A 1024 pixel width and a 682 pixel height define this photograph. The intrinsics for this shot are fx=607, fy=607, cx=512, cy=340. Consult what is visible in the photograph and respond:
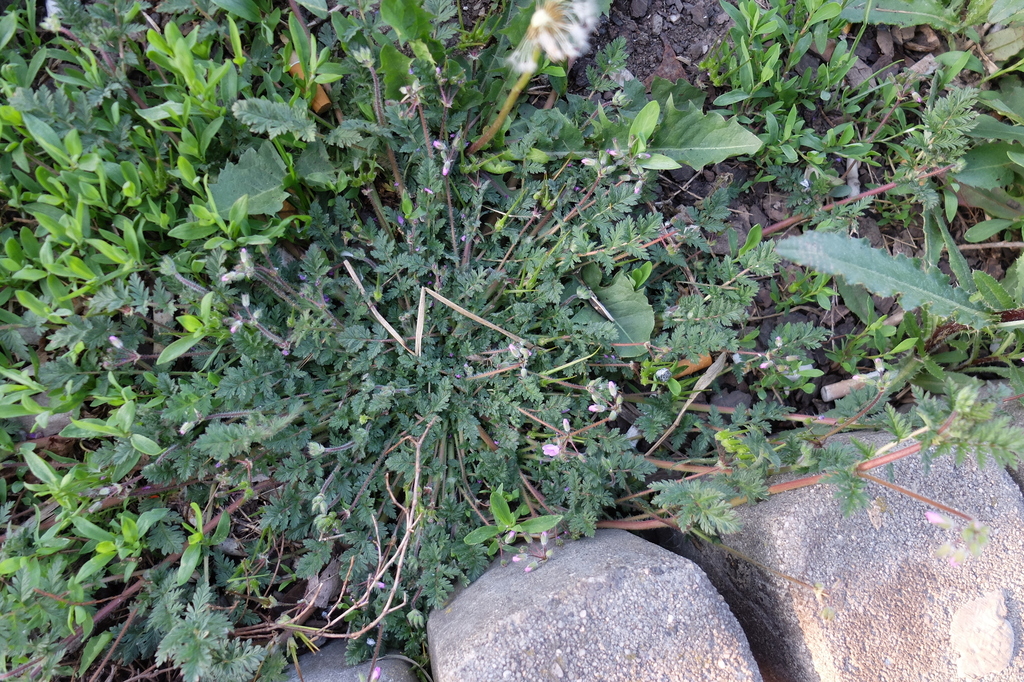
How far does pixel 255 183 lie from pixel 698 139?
2117 mm

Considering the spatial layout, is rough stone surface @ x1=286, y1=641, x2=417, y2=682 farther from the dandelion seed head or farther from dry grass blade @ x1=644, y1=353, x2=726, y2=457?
the dandelion seed head

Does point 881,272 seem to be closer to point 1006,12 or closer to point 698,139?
point 698,139

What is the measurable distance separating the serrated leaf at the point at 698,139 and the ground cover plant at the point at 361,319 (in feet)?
0.05

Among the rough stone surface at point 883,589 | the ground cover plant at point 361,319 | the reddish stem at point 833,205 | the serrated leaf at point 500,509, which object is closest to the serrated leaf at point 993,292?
the ground cover plant at point 361,319

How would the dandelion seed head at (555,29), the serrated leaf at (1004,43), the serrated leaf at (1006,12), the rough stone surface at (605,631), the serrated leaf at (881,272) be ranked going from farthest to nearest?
the serrated leaf at (1004,43) → the serrated leaf at (1006,12) → the serrated leaf at (881,272) → the rough stone surface at (605,631) → the dandelion seed head at (555,29)

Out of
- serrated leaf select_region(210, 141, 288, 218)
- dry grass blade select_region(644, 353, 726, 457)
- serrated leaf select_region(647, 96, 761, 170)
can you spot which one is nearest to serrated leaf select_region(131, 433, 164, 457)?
serrated leaf select_region(210, 141, 288, 218)

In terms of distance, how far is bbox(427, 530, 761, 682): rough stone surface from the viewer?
87.6 inches

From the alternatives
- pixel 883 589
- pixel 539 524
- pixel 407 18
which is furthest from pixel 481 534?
pixel 407 18

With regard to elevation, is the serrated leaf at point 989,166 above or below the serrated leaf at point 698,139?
below

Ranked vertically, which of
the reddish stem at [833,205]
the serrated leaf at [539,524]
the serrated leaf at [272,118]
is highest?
the serrated leaf at [272,118]

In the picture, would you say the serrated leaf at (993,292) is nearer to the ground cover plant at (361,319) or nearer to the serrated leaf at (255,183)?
the ground cover plant at (361,319)

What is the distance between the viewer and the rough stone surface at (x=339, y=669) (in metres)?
2.52

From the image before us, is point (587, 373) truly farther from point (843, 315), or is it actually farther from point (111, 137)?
point (111, 137)

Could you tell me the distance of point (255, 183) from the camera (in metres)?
A: 2.73
